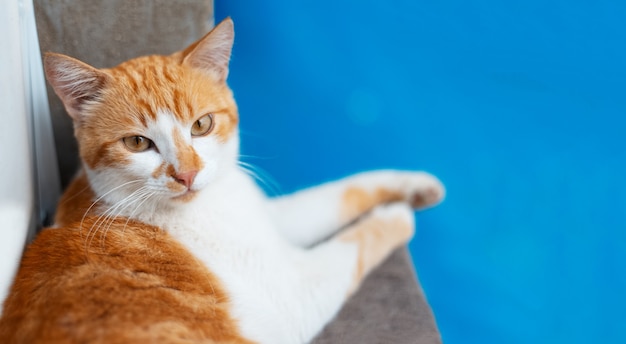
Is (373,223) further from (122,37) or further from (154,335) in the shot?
(122,37)

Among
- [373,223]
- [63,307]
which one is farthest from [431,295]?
[63,307]

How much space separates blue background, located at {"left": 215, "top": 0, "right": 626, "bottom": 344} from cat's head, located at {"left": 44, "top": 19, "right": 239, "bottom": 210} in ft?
2.00

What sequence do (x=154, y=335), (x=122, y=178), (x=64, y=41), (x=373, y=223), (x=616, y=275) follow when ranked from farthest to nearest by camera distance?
(x=616, y=275), (x=373, y=223), (x=64, y=41), (x=122, y=178), (x=154, y=335)

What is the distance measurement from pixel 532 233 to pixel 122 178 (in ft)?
5.03

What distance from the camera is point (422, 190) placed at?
1859 mm

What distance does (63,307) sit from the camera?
1111 millimetres

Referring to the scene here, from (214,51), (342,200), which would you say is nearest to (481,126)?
(342,200)

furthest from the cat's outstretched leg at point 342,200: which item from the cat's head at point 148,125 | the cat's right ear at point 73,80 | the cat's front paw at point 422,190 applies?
the cat's right ear at point 73,80

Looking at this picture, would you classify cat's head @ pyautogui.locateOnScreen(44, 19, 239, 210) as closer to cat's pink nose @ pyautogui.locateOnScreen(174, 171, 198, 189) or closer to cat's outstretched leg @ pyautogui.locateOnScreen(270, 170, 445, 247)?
cat's pink nose @ pyautogui.locateOnScreen(174, 171, 198, 189)

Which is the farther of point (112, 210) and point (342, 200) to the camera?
point (342, 200)

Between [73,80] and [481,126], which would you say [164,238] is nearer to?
[73,80]

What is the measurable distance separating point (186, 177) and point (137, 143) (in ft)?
0.53

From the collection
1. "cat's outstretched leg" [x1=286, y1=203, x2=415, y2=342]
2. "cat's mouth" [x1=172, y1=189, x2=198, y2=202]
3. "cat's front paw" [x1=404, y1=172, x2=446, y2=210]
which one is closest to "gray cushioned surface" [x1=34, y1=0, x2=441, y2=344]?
"cat's outstretched leg" [x1=286, y1=203, x2=415, y2=342]

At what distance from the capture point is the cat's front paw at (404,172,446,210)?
1.86 meters
